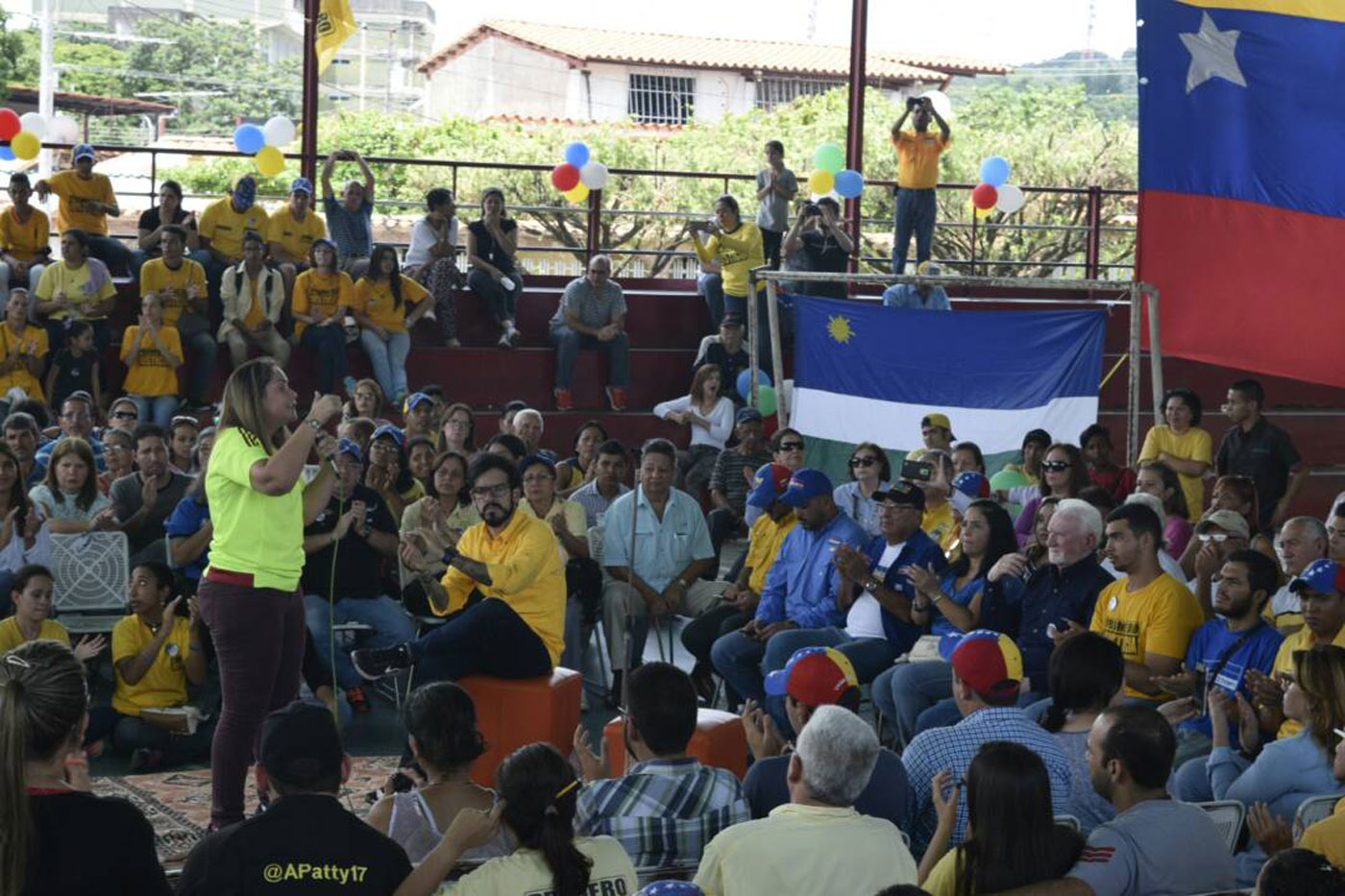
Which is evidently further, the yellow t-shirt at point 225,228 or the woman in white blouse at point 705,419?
the yellow t-shirt at point 225,228

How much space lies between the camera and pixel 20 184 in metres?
13.3

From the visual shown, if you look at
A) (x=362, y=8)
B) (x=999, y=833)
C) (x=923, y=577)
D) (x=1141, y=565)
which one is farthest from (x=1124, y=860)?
(x=362, y=8)

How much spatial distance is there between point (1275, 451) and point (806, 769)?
769cm

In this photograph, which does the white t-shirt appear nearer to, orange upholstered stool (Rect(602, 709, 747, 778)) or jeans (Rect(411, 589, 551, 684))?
jeans (Rect(411, 589, 551, 684))

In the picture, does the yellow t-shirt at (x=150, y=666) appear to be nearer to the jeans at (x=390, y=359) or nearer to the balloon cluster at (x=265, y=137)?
the jeans at (x=390, y=359)

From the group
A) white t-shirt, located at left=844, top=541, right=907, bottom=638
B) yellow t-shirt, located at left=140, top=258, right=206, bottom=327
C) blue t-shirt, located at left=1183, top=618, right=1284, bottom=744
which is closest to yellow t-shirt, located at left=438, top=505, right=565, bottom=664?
white t-shirt, located at left=844, top=541, right=907, bottom=638

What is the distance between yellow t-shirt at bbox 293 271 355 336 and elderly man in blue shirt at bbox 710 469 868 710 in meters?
6.19

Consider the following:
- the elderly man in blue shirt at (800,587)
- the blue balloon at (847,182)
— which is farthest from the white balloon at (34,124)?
the elderly man in blue shirt at (800,587)

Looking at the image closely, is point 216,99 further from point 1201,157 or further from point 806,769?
point 806,769

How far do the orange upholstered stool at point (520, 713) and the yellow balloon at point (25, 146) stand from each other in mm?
9088

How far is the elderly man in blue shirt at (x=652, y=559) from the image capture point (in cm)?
902

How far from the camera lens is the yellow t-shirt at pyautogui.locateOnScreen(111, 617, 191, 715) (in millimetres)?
7809

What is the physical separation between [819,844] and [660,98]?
3757cm

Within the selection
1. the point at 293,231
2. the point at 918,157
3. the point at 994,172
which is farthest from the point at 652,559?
the point at 994,172
